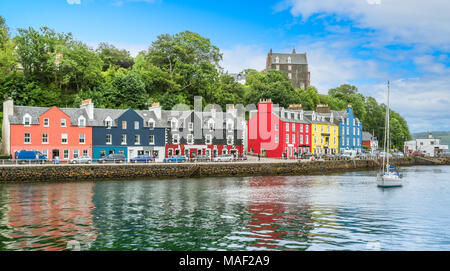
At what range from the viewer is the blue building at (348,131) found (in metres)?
89.1

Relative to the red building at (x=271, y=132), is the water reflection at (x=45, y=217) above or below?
below

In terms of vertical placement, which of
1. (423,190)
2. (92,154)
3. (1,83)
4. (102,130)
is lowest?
(423,190)

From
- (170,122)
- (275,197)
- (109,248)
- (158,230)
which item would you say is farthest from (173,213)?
(170,122)

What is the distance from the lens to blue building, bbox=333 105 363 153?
8906 centimetres

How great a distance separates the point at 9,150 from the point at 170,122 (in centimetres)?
2234

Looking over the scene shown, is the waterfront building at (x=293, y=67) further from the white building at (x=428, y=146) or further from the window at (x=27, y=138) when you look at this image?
the window at (x=27, y=138)

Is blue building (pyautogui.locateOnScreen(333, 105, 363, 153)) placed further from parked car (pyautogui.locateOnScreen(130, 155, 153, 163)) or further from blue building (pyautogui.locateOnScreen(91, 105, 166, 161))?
parked car (pyautogui.locateOnScreen(130, 155, 153, 163))

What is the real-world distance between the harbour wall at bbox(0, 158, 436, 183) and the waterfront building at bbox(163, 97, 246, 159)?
7047mm

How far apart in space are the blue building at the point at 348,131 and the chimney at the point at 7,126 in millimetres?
65828

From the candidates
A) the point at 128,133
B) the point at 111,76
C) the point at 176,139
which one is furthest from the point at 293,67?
the point at 128,133

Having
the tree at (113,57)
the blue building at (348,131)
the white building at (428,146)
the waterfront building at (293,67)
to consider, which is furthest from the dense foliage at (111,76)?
the white building at (428,146)

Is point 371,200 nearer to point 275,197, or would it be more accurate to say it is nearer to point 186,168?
point 275,197

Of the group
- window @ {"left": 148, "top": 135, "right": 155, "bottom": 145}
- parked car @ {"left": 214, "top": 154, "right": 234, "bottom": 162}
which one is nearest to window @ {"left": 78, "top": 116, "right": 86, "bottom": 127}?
window @ {"left": 148, "top": 135, "right": 155, "bottom": 145}

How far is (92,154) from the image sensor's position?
178 ft
